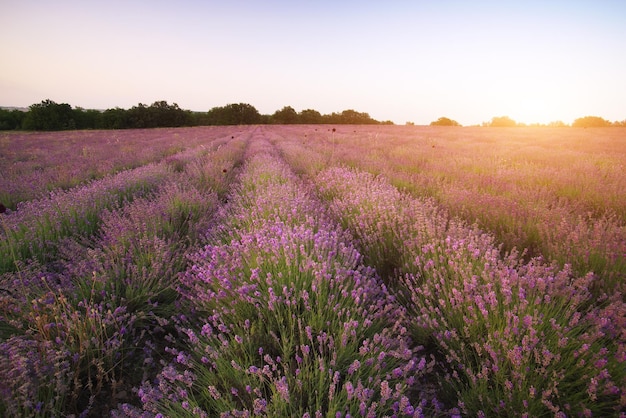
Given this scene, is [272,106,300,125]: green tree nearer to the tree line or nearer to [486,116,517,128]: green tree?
the tree line

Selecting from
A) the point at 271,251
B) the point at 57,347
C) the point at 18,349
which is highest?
the point at 271,251

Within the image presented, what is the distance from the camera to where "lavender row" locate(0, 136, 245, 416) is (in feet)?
4.50

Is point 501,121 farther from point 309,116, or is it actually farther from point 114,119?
point 114,119

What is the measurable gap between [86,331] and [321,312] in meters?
1.29

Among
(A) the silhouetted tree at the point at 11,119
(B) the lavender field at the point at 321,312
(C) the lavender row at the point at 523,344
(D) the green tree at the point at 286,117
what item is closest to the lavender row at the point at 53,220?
(B) the lavender field at the point at 321,312

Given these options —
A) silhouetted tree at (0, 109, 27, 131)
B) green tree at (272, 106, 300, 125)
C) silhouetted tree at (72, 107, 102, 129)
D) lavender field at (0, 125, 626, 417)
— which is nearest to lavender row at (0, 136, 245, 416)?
lavender field at (0, 125, 626, 417)

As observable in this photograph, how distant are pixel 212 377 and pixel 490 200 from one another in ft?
11.1

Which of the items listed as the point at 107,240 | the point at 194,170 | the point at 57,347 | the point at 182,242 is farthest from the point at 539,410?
the point at 194,170

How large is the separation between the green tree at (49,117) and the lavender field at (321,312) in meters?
51.5

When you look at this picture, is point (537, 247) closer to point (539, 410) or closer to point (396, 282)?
point (396, 282)

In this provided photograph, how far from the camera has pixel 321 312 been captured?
1711mm

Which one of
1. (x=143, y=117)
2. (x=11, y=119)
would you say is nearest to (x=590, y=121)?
(x=143, y=117)

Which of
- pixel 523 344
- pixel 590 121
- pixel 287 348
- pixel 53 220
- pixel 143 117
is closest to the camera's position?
pixel 523 344

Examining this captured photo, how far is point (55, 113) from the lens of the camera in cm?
4378
